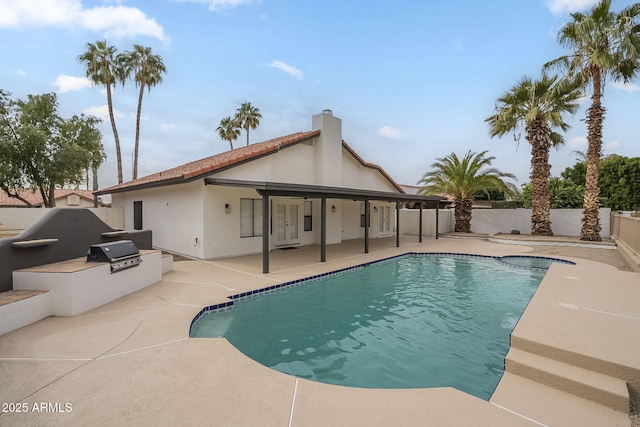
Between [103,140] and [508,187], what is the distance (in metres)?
33.7

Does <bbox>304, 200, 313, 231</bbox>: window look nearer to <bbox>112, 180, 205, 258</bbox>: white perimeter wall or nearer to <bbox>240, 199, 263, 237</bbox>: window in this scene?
<bbox>240, 199, 263, 237</bbox>: window

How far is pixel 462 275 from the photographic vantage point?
32.9 feet

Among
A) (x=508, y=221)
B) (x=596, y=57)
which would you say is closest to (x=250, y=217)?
(x=596, y=57)

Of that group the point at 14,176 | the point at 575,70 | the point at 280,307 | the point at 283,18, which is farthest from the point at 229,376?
the point at 14,176

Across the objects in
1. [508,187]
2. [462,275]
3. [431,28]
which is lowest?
[462,275]

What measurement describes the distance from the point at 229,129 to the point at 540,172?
3402cm

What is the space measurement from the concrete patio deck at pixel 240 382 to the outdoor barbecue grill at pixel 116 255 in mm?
1165

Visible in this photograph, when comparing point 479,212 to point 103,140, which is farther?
point 103,140

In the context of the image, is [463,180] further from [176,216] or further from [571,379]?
[571,379]

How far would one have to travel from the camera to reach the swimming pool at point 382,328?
13.4ft

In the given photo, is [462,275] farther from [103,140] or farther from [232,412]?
[103,140]

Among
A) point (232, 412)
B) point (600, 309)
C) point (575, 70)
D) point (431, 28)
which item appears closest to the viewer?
point (232, 412)

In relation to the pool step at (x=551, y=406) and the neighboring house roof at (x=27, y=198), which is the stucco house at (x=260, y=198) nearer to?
the pool step at (x=551, y=406)

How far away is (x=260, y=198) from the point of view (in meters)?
12.7
